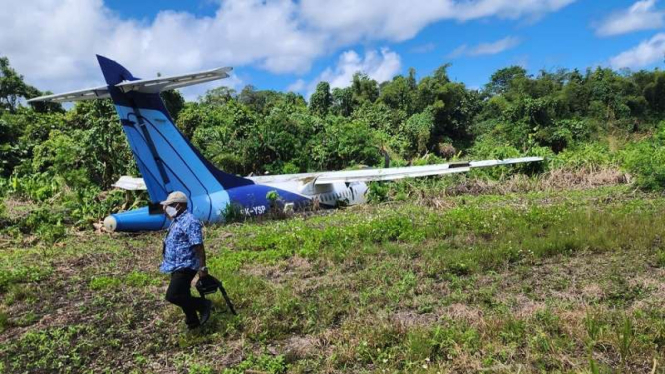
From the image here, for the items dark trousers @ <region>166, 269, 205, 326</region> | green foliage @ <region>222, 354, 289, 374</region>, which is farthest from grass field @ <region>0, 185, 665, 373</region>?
dark trousers @ <region>166, 269, 205, 326</region>

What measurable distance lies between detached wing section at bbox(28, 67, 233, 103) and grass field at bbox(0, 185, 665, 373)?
131 inches

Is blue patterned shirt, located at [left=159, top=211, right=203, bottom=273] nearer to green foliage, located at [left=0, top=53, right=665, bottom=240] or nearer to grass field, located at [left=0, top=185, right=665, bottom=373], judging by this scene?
grass field, located at [left=0, top=185, right=665, bottom=373]

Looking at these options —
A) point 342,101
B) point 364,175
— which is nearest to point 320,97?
point 342,101

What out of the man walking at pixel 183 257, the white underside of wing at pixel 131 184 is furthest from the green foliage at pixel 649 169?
the white underside of wing at pixel 131 184

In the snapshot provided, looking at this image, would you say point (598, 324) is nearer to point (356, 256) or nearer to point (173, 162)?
point (356, 256)

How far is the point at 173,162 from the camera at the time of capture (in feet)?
35.5

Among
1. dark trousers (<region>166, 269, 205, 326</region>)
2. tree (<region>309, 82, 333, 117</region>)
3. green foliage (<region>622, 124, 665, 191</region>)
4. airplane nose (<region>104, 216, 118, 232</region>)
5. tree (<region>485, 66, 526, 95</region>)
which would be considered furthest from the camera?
tree (<region>485, 66, 526, 95</region>)

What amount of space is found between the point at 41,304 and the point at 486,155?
1938 centimetres

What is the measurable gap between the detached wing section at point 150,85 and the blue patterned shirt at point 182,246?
12.6 ft

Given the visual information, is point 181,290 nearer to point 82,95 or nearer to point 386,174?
point 82,95

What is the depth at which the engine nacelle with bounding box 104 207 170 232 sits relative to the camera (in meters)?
11.0

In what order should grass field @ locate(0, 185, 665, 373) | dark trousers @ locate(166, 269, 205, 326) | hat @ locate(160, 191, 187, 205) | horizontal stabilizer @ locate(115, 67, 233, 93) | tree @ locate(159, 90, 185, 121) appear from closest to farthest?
grass field @ locate(0, 185, 665, 373)
dark trousers @ locate(166, 269, 205, 326)
hat @ locate(160, 191, 187, 205)
horizontal stabilizer @ locate(115, 67, 233, 93)
tree @ locate(159, 90, 185, 121)

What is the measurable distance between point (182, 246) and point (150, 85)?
243 inches

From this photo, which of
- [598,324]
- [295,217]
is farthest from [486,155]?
[598,324]
